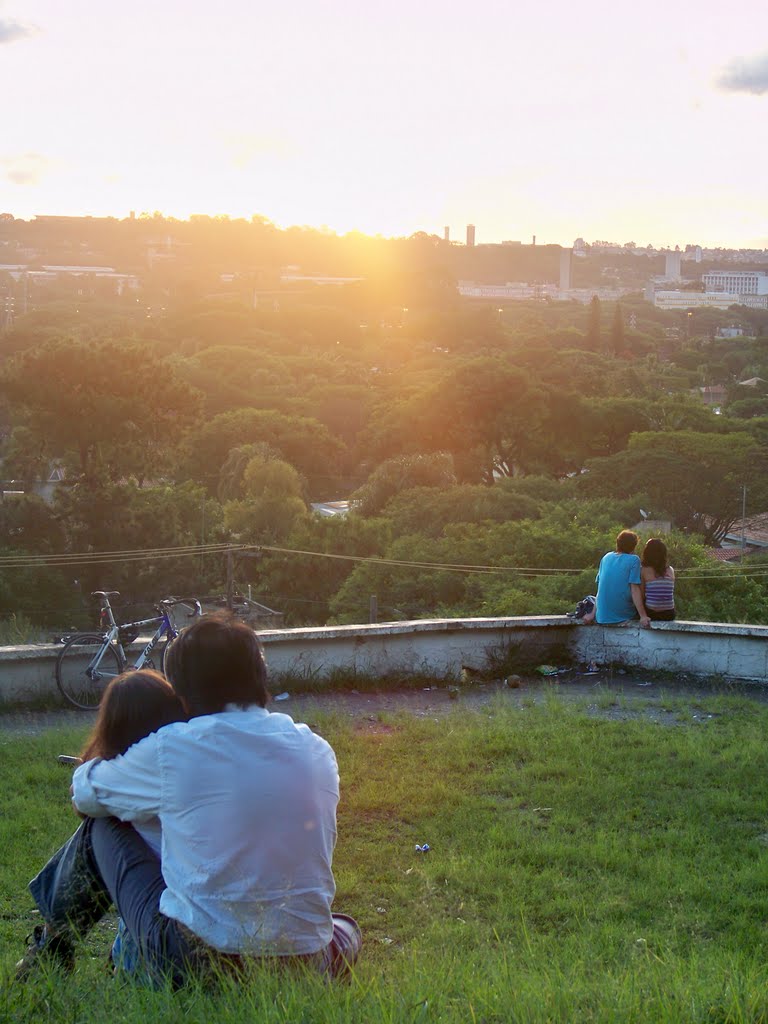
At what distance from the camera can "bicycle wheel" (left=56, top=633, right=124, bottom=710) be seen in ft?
20.4

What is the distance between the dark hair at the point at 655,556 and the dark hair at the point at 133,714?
15.4ft

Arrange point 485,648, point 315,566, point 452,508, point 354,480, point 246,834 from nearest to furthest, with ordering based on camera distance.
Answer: point 246,834 → point 485,648 → point 315,566 → point 452,508 → point 354,480

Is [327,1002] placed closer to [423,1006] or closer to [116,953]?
[423,1006]

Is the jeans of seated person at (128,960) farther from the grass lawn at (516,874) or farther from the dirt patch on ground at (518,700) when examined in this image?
the dirt patch on ground at (518,700)

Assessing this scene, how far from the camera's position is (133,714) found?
287cm

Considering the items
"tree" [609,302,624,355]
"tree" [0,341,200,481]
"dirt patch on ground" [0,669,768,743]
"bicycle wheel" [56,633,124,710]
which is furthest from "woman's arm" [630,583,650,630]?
"tree" [609,302,624,355]

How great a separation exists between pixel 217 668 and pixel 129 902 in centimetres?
52

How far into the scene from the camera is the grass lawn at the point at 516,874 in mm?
2354

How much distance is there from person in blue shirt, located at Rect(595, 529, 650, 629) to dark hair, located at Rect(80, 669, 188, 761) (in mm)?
4588

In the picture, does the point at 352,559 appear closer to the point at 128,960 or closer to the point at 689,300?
the point at 128,960

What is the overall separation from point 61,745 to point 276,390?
151ft

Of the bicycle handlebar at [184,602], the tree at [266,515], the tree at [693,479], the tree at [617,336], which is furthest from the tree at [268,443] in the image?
the tree at [617,336]

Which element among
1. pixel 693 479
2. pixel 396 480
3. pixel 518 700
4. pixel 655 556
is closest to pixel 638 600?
pixel 655 556

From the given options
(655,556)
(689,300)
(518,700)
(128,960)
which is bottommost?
(518,700)
